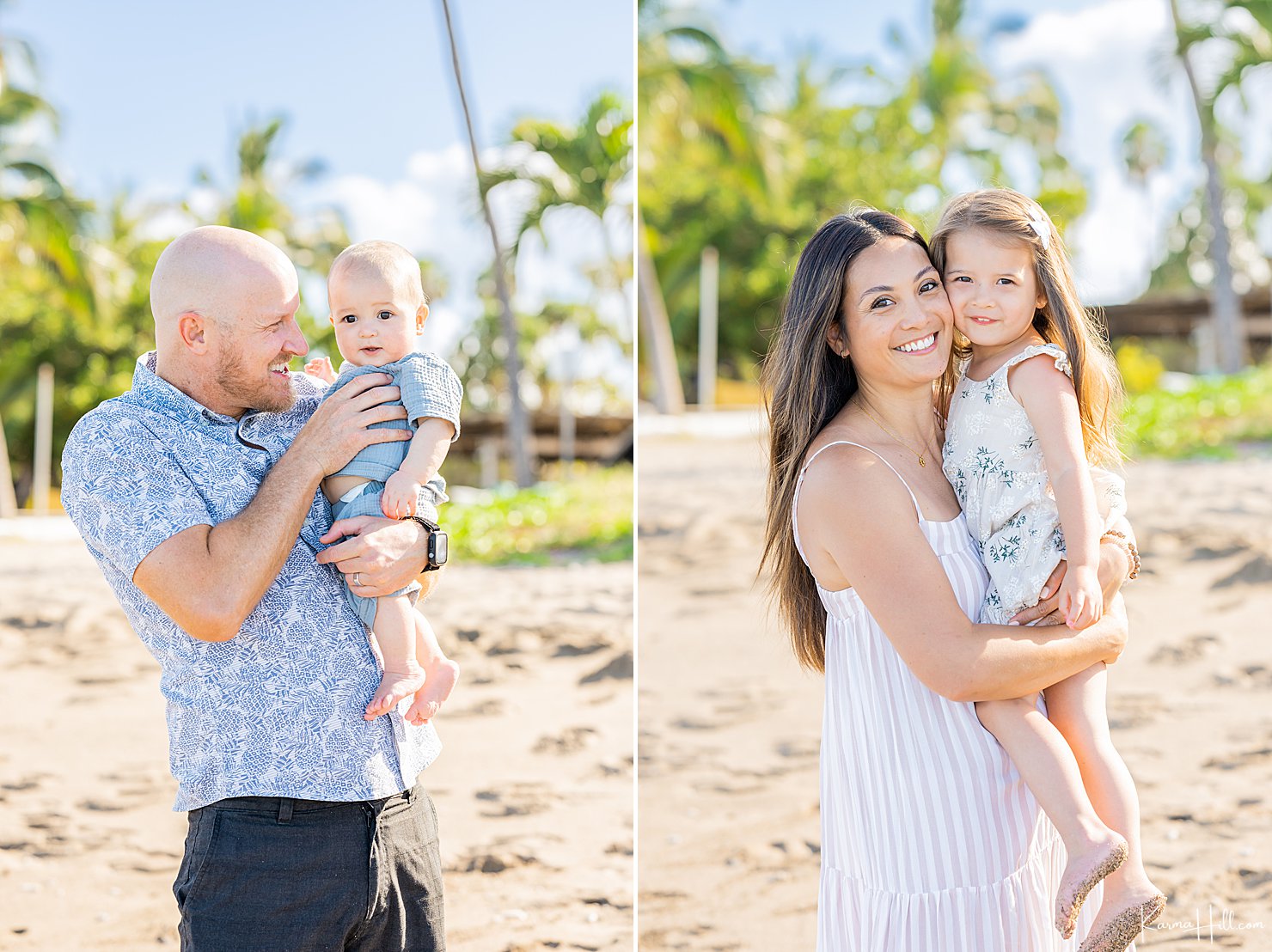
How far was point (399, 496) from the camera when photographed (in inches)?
85.0

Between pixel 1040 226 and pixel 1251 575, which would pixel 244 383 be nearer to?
pixel 1040 226

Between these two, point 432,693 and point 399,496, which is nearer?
point 399,496

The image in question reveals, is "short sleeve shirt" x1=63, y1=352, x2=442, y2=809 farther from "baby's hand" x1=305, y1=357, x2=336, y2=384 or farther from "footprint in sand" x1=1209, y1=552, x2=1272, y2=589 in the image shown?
"footprint in sand" x1=1209, y1=552, x2=1272, y2=589

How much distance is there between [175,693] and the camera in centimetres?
207

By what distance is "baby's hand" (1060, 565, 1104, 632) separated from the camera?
210 centimetres

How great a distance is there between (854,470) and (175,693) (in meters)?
1.25

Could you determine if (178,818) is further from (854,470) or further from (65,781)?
(854,470)

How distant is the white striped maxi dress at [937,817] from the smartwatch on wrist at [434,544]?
0.67 meters

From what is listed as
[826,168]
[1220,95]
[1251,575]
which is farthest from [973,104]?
[1251,575]

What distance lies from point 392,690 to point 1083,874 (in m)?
1.22

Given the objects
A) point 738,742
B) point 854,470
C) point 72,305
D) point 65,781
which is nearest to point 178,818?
point 65,781

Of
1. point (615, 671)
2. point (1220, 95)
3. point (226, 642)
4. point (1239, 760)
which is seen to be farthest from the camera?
point (1220, 95)

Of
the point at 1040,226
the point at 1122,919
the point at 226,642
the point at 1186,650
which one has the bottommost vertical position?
the point at 1186,650

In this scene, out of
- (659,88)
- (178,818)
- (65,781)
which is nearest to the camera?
(178,818)
